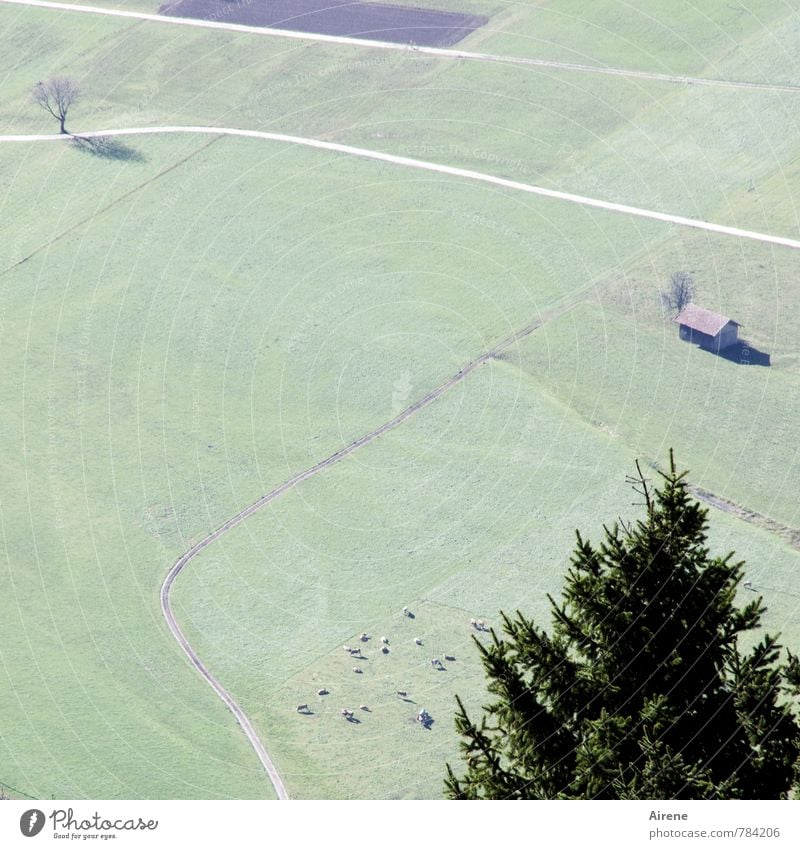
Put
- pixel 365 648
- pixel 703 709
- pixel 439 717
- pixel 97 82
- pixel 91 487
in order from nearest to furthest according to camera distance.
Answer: pixel 703 709, pixel 439 717, pixel 365 648, pixel 91 487, pixel 97 82

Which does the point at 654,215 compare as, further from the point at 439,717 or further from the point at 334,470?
the point at 439,717

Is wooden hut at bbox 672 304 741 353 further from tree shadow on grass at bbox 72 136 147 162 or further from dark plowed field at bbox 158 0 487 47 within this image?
tree shadow on grass at bbox 72 136 147 162

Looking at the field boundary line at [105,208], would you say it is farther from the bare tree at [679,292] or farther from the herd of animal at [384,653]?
the herd of animal at [384,653]

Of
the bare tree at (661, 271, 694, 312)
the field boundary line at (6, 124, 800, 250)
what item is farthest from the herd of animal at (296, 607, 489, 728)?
the field boundary line at (6, 124, 800, 250)

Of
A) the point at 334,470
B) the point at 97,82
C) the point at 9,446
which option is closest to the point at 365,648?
the point at 334,470

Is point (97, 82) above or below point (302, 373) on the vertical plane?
above
